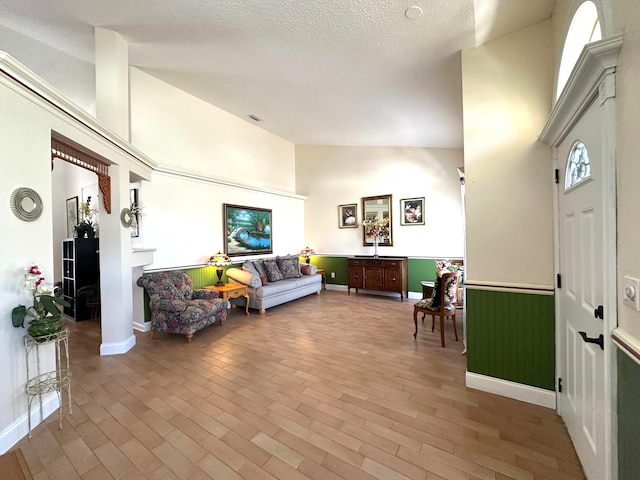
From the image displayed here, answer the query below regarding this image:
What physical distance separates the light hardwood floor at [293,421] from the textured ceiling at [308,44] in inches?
121

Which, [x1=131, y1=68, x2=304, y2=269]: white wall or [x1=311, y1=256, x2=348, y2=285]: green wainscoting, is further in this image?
[x1=311, y1=256, x2=348, y2=285]: green wainscoting

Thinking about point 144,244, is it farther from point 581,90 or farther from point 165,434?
point 581,90

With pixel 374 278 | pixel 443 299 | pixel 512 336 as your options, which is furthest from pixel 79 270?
pixel 512 336

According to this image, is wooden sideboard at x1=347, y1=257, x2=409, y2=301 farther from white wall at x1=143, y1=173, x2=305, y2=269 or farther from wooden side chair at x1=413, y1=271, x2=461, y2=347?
white wall at x1=143, y1=173, x2=305, y2=269

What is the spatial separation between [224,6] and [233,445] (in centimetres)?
351

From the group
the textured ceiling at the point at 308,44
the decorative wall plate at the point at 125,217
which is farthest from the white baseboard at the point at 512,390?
the decorative wall plate at the point at 125,217

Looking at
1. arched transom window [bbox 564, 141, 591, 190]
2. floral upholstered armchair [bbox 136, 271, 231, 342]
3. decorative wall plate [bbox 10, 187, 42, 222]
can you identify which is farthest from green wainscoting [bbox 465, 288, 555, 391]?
decorative wall plate [bbox 10, 187, 42, 222]

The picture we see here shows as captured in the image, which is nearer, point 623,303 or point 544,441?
point 623,303

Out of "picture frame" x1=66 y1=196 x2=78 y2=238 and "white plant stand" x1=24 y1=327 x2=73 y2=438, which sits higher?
"picture frame" x1=66 y1=196 x2=78 y2=238

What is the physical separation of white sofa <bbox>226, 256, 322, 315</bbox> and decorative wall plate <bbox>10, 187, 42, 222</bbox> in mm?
3122

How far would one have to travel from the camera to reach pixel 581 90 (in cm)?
136

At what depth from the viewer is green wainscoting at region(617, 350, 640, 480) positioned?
0.98 meters

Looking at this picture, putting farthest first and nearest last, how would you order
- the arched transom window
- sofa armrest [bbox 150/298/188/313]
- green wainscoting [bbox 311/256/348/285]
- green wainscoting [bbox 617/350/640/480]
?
green wainscoting [bbox 311/256/348/285] → sofa armrest [bbox 150/298/188/313] → the arched transom window → green wainscoting [bbox 617/350/640/480]

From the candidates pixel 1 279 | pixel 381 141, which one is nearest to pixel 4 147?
pixel 1 279
